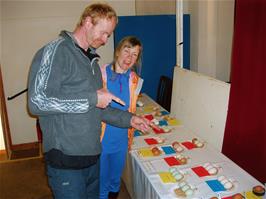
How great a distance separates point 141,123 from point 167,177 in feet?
1.06

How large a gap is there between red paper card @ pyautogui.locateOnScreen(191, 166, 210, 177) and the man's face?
0.89 metres

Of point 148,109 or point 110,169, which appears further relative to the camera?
point 148,109

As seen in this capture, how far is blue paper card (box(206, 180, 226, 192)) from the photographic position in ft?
4.64

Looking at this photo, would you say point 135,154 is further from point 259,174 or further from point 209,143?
point 259,174

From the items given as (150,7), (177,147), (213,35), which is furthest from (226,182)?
(150,7)

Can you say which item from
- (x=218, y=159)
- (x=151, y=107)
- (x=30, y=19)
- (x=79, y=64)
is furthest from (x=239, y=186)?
(x=30, y=19)

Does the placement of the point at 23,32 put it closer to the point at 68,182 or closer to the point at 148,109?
the point at 148,109

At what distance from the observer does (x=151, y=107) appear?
9.41 ft

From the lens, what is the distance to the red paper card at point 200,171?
1563 millimetres

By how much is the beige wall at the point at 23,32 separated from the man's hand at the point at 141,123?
90.2 inches

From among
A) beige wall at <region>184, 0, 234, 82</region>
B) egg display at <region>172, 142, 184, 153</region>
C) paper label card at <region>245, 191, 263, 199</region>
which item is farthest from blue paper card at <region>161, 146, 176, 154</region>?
beige wall at <region>184, 0, 234, 82</region>

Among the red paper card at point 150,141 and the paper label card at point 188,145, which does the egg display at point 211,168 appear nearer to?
the paper label card at point 188,145

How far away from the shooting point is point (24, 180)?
289cm

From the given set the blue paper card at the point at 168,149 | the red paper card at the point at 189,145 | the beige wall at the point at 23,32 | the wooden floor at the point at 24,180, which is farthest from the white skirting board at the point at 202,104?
the beige wall at the point at 23,32
